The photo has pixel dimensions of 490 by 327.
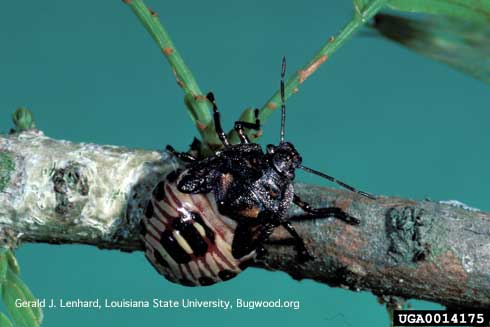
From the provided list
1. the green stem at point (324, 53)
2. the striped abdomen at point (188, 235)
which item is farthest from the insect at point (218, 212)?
the green stem at point (324, 53)

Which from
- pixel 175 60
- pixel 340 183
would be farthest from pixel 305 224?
pixel 175 60

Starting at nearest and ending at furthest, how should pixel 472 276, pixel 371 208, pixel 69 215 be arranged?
pixel 472 276 → pixel 371 208 → pixel 69 215

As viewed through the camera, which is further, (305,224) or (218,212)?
(218,212)

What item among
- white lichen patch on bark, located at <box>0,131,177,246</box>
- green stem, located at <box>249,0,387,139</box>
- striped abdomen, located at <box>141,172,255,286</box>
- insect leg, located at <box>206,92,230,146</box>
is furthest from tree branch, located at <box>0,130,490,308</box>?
green stem, located at <box>249,0,387,139</box>

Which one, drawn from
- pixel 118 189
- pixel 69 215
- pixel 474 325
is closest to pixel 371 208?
pixel 474 325

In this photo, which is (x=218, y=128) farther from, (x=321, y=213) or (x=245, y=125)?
(x=321, y=213)

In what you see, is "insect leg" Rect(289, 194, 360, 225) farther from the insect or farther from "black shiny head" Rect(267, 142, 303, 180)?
"black shiny head" Rect(267, 142, 303, 180)

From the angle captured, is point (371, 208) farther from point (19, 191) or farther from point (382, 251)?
point (19, 191)
